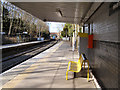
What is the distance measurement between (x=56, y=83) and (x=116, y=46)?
2.64 meters

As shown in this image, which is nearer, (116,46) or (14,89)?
(116,46)

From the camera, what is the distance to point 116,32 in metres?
3.02

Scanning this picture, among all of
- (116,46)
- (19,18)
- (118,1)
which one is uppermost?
(19,18)

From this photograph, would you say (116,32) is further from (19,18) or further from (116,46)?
(19,18)

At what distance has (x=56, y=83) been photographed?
4.91m

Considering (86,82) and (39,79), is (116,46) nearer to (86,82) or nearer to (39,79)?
(86,82)

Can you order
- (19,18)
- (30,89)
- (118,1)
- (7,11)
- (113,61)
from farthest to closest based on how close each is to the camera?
(19,18) < (7,11) < (30,89) < (113,61) < (118,1)

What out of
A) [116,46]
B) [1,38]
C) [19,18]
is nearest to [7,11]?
[19,18]

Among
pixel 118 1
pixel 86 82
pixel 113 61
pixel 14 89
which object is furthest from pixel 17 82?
pixel 118 1

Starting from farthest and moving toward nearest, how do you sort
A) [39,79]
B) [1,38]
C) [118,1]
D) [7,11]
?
[7,11] < [1,38] < [39,79] < [118,1]

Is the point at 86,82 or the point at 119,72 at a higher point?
the point at 119,72

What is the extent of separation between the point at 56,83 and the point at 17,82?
1394 millimetres

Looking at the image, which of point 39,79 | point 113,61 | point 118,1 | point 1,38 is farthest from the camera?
point 1,38

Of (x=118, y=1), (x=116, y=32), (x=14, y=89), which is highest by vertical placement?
(x=118, y=1)
